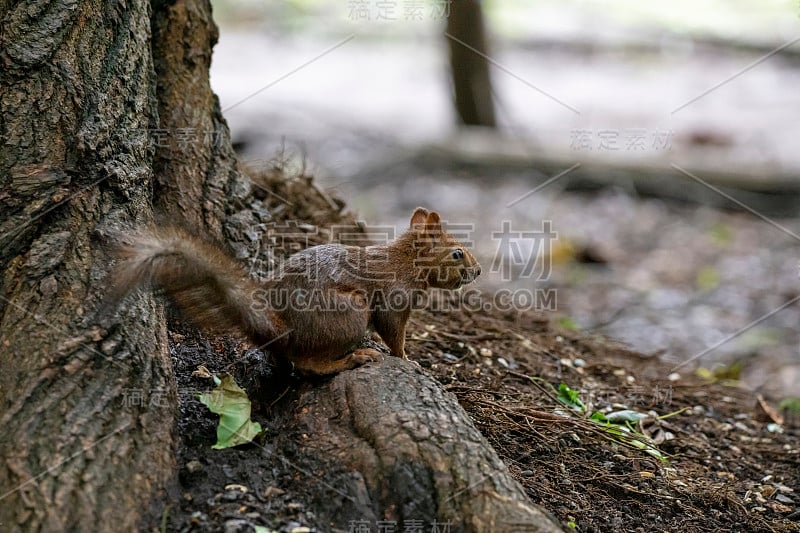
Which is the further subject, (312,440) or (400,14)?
(400,14)

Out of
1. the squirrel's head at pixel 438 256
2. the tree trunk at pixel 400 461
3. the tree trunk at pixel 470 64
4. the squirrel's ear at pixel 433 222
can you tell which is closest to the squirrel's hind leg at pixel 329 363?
the tree trunk at pixel 400 461

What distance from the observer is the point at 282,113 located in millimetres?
10656

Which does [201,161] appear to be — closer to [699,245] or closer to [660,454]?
[660,454]

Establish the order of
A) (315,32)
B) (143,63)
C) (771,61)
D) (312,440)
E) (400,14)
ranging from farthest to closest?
1. (315,32)
2. (771,61)
3. (400,14)
4. (143,63)
5. (312,440)

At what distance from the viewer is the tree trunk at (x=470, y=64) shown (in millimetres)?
8484

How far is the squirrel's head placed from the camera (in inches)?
129

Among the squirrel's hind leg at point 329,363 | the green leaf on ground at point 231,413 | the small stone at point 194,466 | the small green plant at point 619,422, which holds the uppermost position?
the squirrel's hind leg at point 329,363

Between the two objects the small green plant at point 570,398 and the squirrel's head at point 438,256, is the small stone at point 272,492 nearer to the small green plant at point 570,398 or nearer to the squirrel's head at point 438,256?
the squirrel's head at point 438,256

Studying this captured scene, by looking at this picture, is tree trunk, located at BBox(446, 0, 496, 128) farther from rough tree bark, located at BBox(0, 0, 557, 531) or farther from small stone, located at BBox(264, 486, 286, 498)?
small stone, located at BBox(264, 486, 286, 498)

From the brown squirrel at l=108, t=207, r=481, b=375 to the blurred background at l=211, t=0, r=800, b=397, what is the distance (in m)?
1.34

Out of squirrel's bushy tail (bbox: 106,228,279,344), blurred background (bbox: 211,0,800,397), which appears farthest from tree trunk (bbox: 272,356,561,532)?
blurred background (bbox: 211,0,800,397)

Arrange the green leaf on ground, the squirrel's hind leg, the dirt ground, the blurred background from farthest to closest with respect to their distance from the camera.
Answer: the blurred background → the squirrel's hind leg → the green leaf on ground → the dirt ground

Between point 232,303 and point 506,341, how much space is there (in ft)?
5.57

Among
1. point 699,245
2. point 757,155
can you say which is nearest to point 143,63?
point 699,245
